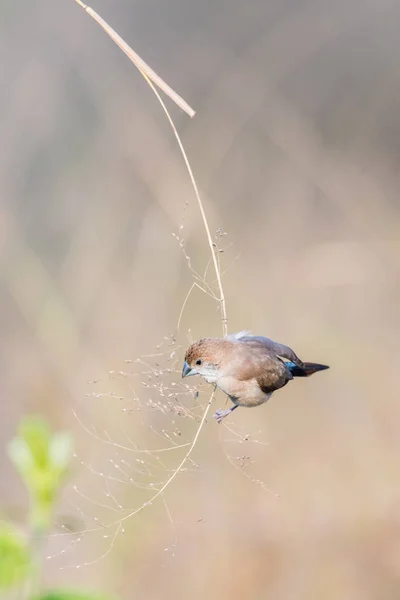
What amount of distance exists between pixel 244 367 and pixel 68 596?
191 cm

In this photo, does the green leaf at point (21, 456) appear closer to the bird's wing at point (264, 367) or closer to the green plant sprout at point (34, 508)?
the green plant sprout at point (34, 508)

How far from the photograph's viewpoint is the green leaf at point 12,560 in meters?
0.37

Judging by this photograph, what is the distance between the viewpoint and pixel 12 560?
0.38m

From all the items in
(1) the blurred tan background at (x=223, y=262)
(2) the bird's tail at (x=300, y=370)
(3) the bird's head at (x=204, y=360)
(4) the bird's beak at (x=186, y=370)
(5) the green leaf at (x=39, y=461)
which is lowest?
(1) the blurred tan background at (x=223, y=262)

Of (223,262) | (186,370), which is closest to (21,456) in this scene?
(186,370)

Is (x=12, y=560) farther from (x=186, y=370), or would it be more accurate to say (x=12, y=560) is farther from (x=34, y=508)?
(x=186, y=370)

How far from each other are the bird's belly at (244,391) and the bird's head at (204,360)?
0.04 m

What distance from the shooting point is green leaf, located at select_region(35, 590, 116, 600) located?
0.36m

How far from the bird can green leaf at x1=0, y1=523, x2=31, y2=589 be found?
1.82 metres

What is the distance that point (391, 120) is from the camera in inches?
273

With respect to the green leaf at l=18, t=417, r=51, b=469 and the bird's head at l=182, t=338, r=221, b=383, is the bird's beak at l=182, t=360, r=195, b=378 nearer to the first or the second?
the bird's head at l=182, t=338, r=221, b=383

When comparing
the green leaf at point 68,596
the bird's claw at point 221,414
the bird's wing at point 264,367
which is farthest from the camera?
the bird's wing at point 264,367

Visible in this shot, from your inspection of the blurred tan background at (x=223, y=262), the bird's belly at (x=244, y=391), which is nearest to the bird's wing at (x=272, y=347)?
the bird's belly at (x=244, y=391)

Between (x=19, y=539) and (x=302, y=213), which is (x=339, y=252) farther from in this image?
(x=19, y=539)
